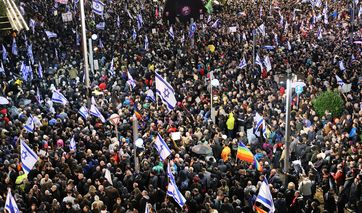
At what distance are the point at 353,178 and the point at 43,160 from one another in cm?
910

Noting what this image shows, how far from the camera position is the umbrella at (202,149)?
19938 millimetres

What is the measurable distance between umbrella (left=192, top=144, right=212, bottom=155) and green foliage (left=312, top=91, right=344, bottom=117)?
226 inches

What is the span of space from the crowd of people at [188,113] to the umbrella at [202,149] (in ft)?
0.75

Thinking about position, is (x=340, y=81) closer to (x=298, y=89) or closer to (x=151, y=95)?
(x=298, y=89)

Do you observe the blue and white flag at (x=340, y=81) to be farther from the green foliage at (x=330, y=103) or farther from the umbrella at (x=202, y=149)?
the umbrella at (x=202, y=149)

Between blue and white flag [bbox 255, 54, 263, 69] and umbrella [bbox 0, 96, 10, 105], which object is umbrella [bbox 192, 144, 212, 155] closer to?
umbrella [bbox 0, 96, 10, 105]

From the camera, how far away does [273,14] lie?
41.5m

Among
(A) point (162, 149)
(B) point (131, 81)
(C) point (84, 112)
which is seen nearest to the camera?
(A) point (162, 149)

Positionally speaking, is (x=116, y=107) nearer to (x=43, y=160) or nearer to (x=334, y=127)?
(x=43, y=160)

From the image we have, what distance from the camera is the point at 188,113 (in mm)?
24109

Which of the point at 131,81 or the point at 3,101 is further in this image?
the point at 131,81

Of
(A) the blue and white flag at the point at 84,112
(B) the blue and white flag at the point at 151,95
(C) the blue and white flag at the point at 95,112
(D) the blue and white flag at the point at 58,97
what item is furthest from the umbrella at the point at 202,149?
(D) the blue and white flag at the point at 58,97

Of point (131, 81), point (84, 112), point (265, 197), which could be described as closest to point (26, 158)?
point (84, 112)

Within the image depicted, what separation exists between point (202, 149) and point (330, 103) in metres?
6.18
